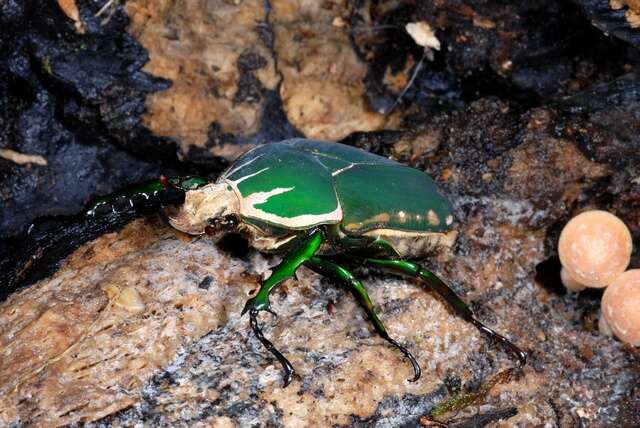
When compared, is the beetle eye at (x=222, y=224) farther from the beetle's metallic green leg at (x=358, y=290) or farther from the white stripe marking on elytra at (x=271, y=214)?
the beetle's metallic green leg at (x=358, y=290)

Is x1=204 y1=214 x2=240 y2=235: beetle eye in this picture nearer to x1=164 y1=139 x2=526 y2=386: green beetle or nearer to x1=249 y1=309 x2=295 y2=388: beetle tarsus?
x1=164 y1=139 x2=526 y2=386: green beetle

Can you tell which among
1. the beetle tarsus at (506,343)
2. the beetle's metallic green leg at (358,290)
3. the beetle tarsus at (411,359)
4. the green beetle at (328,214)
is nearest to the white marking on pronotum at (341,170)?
the green beetle at (328,214)

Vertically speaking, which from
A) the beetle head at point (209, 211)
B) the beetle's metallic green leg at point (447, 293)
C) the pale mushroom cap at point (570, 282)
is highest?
A: the beetle head at point (209, 211)

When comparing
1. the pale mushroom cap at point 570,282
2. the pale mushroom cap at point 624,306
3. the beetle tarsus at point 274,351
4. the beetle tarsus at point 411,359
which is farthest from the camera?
the pale mushroom cap at point 570,282

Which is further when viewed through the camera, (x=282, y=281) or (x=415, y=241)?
(x=415, y=241)

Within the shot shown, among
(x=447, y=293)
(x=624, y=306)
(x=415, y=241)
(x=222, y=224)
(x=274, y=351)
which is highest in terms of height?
(x=222, y=224)

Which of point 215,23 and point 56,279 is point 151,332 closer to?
point 56,279

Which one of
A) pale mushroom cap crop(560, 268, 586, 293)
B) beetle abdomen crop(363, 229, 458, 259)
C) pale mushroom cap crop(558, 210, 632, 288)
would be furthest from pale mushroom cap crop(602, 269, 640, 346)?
beetle abdomen crop(363, 229, 458, 259)

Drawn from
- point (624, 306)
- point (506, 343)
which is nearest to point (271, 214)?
point (506, 343)

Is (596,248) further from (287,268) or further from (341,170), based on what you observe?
(287,268)
